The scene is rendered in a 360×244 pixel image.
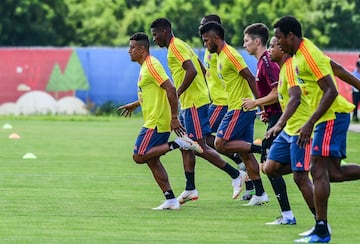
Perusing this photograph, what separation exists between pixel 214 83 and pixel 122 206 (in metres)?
3.23

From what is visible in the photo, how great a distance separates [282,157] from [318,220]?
1.08 metres

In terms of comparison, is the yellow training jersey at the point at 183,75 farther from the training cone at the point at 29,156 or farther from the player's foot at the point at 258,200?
the training cone at the point at 29,156

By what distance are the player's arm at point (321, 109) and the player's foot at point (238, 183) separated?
4.46m

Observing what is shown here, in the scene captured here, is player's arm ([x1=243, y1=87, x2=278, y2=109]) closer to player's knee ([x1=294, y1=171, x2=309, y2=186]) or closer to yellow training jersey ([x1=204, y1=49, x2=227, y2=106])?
player's knee ([x1=294, y1=171, x2=309, y2=186])

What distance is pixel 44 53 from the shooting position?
3984 cm

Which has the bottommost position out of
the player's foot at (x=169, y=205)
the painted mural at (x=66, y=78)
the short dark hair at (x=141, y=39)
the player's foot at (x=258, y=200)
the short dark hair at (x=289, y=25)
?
the painted mural at (x=66, y=78)

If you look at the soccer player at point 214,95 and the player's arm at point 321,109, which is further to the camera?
the soccer player at point 214,95

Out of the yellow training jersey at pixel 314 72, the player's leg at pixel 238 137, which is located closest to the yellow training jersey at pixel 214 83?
the player's leg at pixel 238 137

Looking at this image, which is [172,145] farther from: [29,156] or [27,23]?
[27,23]

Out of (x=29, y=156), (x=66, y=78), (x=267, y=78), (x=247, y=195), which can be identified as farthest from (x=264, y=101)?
(x=66, y=78)

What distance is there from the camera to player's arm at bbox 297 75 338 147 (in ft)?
33.2

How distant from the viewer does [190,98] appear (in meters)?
15.1

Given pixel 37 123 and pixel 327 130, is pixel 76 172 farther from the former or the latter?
pixel 37 123

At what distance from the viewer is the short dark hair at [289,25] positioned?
10.5 meters
